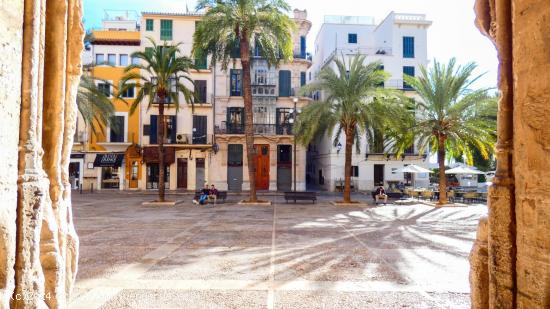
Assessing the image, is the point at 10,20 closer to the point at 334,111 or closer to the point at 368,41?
the point at 334,111

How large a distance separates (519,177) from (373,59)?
30.8 meters

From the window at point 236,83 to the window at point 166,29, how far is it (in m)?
6.19

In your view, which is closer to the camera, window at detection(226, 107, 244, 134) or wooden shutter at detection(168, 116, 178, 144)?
window at detection(226, 107, 244, 134)

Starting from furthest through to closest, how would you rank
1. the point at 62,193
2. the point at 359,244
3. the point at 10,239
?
the point at 359,244 → the point at 62,193 → the point at 10,239

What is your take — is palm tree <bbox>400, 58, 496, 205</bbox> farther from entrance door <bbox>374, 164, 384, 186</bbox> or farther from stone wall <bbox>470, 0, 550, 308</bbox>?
stone wall <bbox>470, 0, 550, 308</bbox>

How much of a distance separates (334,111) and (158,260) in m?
14.9

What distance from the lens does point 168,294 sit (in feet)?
15.8

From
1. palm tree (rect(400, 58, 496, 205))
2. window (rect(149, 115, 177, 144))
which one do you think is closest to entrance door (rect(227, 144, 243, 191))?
window (rect(149, 115, 177, 144))

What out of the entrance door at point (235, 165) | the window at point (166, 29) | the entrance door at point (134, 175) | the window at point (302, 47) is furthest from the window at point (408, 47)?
the entrance door at point (134, 175)

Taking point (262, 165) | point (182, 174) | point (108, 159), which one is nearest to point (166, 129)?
point (182, 174)

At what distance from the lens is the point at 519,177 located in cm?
276

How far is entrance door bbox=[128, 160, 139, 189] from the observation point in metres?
29.4

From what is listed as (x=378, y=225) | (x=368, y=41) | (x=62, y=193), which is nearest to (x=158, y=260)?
(x=62, y=193)

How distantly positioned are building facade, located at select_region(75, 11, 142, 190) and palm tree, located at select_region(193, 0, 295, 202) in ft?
45.7
